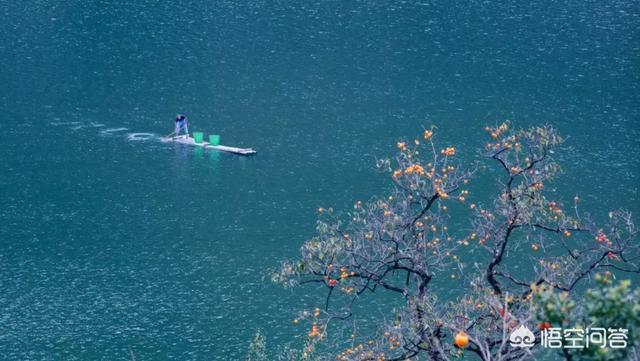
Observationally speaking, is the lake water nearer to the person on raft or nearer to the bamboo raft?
the bamboo raft

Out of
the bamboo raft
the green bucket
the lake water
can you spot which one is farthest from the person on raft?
the green bucket

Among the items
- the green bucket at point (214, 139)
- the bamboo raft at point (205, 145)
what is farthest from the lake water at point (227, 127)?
the green bucket at point (214, 139)

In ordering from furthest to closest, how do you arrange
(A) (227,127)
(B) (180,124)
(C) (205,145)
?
(A) (227,127) < (B) (180,124) < (C) (205,145)

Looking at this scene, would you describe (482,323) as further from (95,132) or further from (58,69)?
(58,69)

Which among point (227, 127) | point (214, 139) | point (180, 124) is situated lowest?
point (214, 139)

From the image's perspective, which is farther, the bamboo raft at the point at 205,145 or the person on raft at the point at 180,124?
the person on raft at the point at 180,124

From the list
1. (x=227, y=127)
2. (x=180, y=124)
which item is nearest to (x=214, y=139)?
(x=180, y=124)

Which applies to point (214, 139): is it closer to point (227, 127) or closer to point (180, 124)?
point (180, 124)

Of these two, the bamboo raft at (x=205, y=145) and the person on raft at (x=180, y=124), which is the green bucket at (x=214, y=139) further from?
the person on raft at (x=180, y=124)

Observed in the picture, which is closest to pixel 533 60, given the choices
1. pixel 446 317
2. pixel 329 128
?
pixel 329 128
